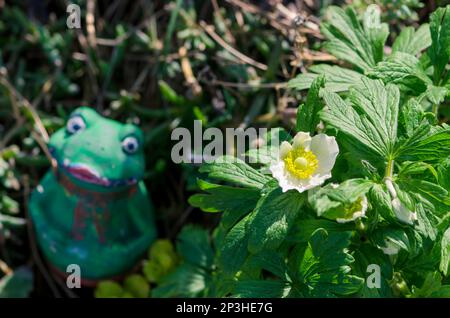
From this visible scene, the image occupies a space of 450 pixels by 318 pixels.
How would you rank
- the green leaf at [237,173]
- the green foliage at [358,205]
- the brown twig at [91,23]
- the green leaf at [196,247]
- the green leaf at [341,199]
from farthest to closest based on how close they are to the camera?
the brown twig at [91,23], the green leaf at [196,247], the green leaf at [237,173], the green foliage at [358,205], the green leaf at [341,199]

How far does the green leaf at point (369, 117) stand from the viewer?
164 centimetres

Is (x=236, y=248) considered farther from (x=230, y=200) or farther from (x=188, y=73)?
(x=188, y=73)

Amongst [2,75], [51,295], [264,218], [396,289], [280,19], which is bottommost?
[51,295]

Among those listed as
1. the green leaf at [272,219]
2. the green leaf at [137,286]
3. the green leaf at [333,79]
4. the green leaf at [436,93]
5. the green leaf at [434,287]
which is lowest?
the green leaf at [137,286]

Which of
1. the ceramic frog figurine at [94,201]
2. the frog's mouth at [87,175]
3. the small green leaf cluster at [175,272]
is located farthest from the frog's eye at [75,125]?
the small green leaf cluster at [175,272]

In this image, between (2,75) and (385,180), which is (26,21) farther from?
(385,180)

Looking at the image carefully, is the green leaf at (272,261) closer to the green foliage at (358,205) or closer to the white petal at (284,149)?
the green foliage at (358,205)

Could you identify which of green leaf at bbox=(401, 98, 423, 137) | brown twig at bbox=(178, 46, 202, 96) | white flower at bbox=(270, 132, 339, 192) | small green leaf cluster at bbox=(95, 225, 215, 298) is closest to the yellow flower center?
white flower at bbox=(270, 132, 339, 192)

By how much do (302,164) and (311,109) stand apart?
181mm

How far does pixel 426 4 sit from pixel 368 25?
835mm

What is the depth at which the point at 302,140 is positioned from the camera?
167cm

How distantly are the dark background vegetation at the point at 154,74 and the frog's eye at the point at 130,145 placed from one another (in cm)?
26

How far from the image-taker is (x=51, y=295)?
8.92ft

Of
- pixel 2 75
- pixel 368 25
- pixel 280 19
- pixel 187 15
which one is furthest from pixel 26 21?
pixel 368 25
